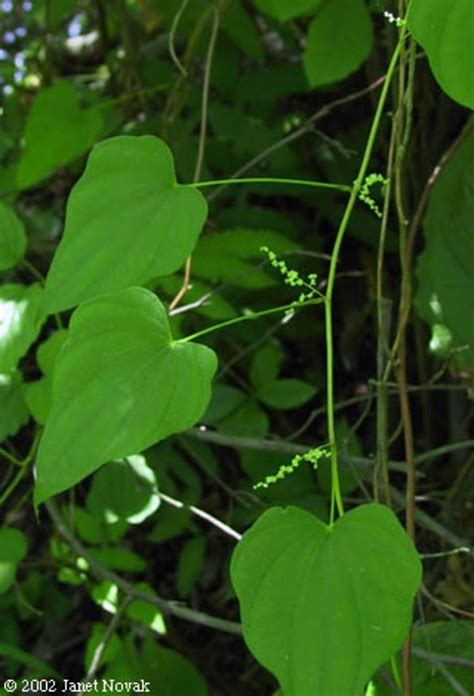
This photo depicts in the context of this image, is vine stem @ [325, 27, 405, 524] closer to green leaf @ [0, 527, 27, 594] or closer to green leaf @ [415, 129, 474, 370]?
green leaf @ [415, 129, 474, 370]

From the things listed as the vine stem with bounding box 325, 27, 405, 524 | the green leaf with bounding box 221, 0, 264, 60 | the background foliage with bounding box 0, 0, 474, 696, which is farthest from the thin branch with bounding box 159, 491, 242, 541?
the green leaf with bounding box 221, 0, 264, 60

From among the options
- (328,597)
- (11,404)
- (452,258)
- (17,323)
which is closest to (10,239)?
(17,323)

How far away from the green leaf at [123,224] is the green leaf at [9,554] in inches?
15.7

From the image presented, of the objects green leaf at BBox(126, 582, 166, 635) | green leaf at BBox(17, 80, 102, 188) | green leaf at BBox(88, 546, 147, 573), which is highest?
green leaf at BBox(17, 80, 102, 188)

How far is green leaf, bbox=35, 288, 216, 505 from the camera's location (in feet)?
2.15

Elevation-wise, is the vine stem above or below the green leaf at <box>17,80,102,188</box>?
above

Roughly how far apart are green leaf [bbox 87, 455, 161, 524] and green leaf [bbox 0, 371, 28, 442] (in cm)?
13

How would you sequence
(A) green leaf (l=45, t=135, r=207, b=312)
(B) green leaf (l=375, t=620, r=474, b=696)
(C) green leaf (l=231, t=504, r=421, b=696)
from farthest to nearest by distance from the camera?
(B) green leaf (l=375, t=620, r=474, b=696)
(A) green leaf (l=45, t=135, r=207, b=312)
(C) green leaf (l=231, t=504, r=421, b=696)

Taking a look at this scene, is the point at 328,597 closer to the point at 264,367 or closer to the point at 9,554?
the point at 9,554

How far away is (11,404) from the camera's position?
1.10 metres

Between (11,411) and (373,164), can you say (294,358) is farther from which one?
(11,411)

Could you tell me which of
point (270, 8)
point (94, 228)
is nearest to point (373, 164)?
point (270, 8)

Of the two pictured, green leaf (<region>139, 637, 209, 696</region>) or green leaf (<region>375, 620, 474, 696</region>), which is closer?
green leaf (<region>375, 620, 474, 696</region>)

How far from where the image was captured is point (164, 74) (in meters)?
1.52
